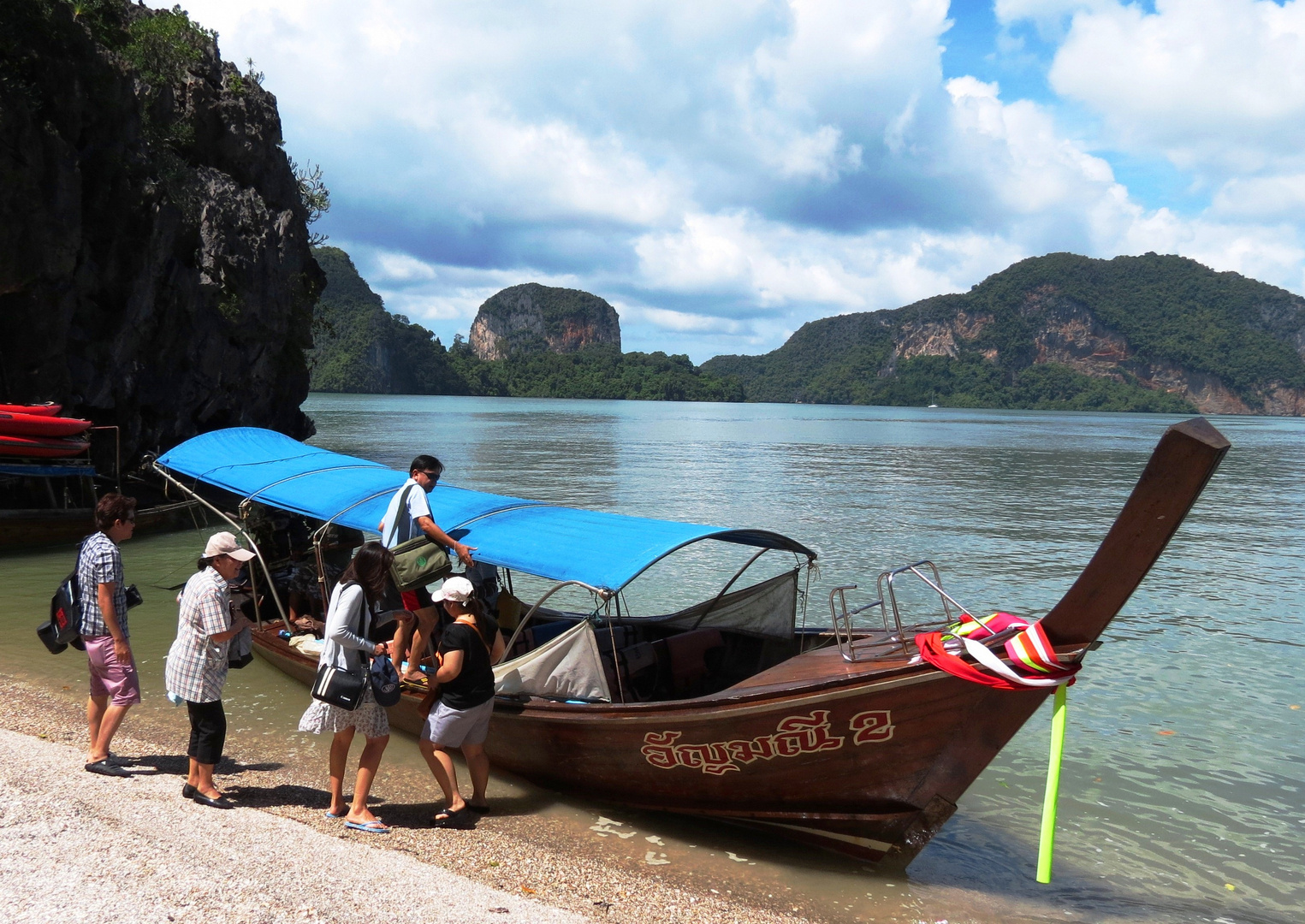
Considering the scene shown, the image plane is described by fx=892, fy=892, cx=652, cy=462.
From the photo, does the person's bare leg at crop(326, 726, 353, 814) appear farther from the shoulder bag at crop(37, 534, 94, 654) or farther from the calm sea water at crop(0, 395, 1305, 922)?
the shoulder bag at crop(37, 534, 94, 654)

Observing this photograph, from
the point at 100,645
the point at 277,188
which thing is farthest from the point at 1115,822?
the point at 277,188

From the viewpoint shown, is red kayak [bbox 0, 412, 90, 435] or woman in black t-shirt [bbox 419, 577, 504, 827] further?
red kayak [bbox 0, 412, 90, 435]

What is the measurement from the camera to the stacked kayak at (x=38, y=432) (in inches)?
551

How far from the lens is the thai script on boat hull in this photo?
5.02 metres

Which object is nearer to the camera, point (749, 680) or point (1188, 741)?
point (749, 680)

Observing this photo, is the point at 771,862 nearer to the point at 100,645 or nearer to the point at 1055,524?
the point at 100,645

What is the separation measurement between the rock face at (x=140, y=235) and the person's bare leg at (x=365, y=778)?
51.3ft

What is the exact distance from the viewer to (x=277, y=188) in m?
29.3

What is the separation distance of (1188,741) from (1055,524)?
1460 centimetres

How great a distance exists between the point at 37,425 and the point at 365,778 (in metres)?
12.4

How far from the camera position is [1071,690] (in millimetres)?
9445

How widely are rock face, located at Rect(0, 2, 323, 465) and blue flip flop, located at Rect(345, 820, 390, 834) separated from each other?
51.7 feet

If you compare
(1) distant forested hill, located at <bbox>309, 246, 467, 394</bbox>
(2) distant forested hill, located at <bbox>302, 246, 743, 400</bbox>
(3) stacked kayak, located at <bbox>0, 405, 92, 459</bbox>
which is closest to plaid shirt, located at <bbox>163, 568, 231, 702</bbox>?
(3) stacked kayak, located at <bbox>0, 405, 92, 459</bbox>

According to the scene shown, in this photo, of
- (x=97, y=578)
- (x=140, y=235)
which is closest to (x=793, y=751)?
(x=97, y=578)
